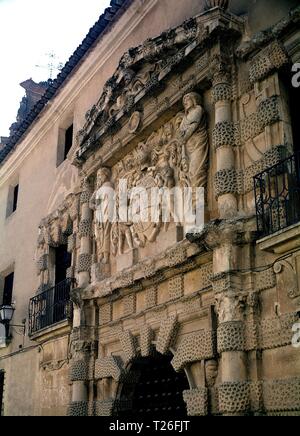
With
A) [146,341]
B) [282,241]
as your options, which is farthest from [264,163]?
[146,341]

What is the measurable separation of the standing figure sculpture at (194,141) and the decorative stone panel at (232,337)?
6.50 feet

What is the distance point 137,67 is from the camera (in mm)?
9273

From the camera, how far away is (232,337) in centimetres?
A: 606

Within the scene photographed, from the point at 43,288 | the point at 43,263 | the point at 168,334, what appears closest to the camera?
the point at 168,334

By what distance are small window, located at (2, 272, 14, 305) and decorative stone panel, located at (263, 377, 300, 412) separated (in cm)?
912

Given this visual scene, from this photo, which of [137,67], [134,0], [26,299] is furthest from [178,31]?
[26,299]

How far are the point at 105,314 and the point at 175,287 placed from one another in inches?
77.5

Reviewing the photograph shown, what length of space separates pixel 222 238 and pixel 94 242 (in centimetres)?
380

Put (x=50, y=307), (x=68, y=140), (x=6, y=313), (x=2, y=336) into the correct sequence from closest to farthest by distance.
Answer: (x=50, y=307), (x=6, y=313), (x=2, y=336), (x=68, y=140)

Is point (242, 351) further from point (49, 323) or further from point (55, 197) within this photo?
point (55, 197)

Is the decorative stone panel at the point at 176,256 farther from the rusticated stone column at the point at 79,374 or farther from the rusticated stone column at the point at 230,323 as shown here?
the rusticated stone column at the point at 79,374

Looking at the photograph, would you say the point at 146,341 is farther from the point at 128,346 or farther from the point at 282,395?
the point at 282,395

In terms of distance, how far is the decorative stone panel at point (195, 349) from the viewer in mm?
6582

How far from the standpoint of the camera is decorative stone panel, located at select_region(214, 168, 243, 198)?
22.2 ft
